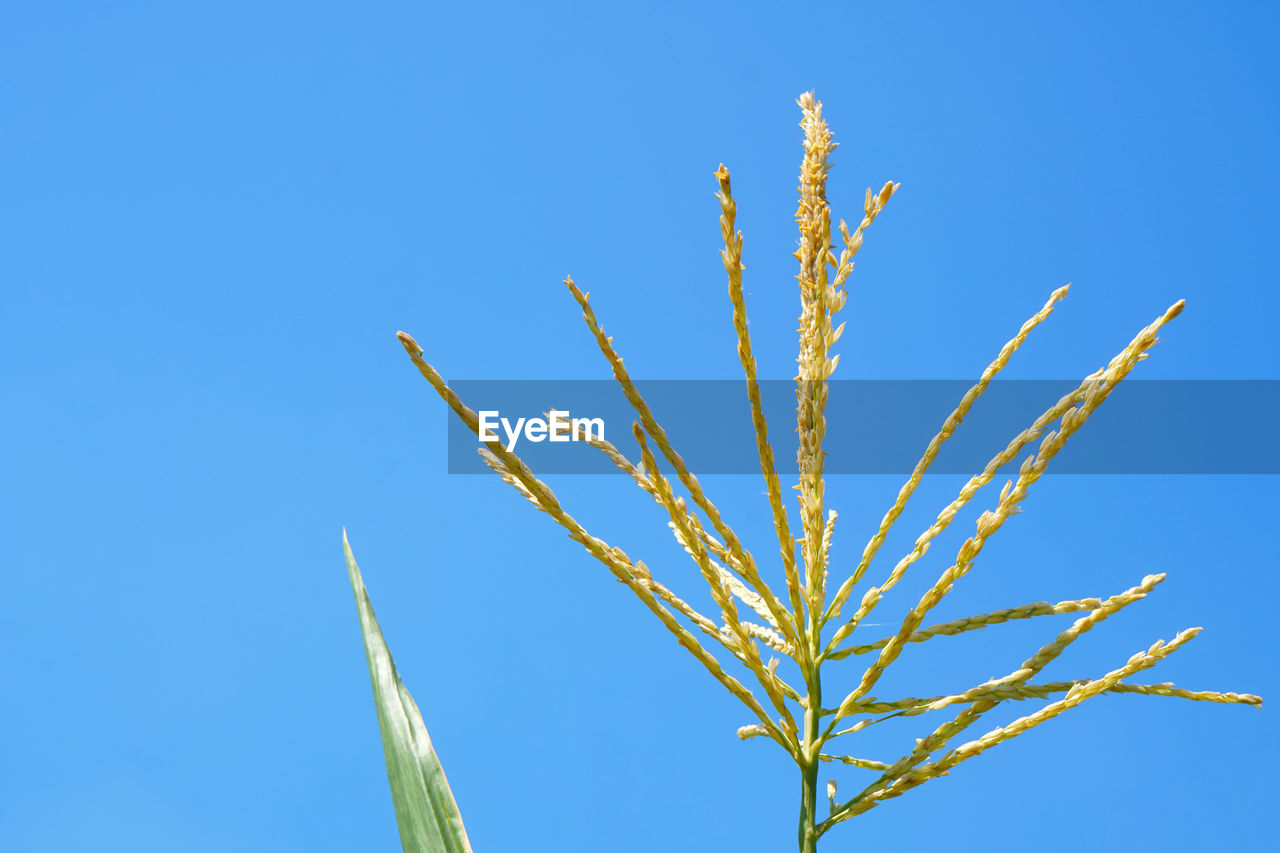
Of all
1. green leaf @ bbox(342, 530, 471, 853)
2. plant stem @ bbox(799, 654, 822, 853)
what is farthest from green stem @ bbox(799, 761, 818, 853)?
green leaf @ bbox(342, 530, 471, 853)

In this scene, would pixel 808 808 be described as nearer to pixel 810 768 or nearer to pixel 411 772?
pixel 810 768

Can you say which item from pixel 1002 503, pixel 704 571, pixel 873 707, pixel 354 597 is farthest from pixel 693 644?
pixel 354 597

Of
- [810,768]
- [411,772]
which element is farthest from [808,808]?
[411,772]

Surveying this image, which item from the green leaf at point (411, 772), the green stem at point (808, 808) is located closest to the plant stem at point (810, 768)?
the green stem at point (808, 808)

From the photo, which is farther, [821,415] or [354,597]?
[354,597]

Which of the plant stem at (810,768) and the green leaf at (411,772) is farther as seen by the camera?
the green leaf at (411,772)

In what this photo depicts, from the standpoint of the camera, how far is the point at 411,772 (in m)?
1.59

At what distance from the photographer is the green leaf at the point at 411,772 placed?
5.13 ft

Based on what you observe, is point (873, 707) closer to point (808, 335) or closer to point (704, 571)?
point (704, 571)

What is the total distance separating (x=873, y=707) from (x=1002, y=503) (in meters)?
0.38

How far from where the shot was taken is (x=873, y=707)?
57.4 inches

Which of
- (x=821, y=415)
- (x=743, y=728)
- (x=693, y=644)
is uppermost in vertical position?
(x=821, y=415)

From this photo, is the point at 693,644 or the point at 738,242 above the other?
the point at 738,242

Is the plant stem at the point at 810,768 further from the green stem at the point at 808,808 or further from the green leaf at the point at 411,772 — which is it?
the green leaf at the point at 411,772
